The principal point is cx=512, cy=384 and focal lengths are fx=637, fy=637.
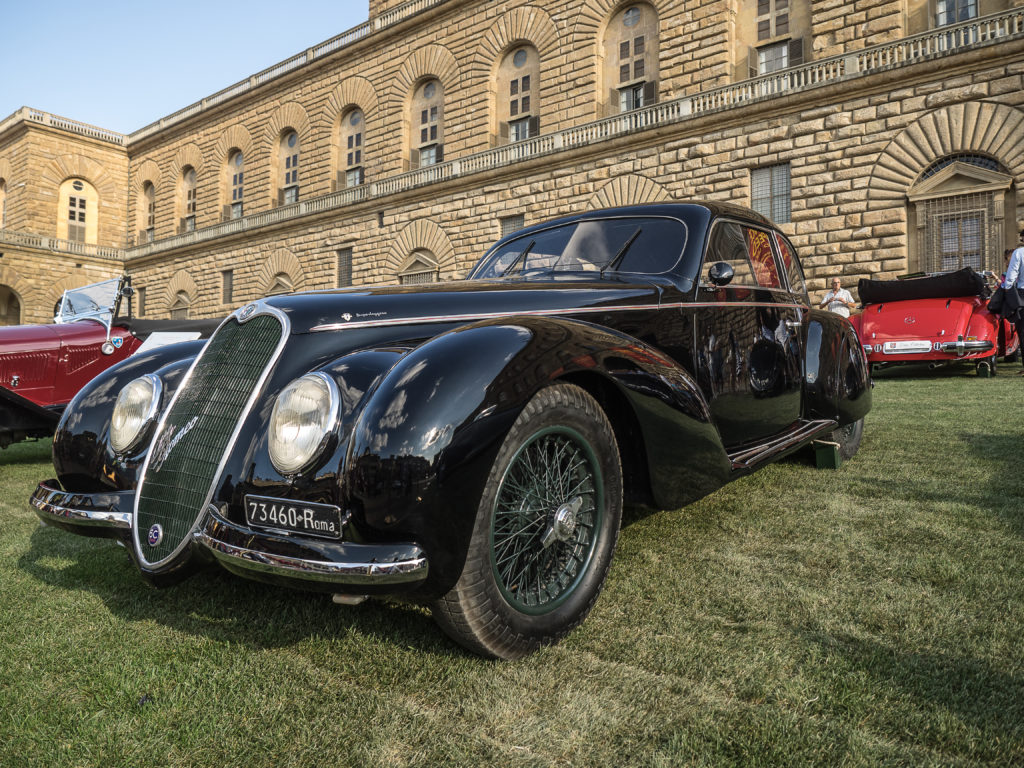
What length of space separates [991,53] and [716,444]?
42.6 feet

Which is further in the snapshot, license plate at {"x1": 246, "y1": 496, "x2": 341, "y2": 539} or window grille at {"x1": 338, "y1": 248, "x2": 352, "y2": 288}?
window grille at {"x1": 338, "y1": 248, "x2": 352, "y2": 288}

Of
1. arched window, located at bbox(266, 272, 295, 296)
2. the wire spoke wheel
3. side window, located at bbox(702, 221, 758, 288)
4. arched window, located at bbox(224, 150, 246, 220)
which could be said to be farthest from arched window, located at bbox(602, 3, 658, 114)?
arched window, located at bbox(224, 150, 246, 220)

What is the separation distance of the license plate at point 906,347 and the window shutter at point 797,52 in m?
8.14

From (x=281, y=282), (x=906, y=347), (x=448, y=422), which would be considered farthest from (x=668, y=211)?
(x=281, y=282)

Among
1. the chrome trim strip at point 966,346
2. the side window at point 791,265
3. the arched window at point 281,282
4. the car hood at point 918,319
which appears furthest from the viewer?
the arched window at point 281,282

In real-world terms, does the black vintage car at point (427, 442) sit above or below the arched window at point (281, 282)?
below

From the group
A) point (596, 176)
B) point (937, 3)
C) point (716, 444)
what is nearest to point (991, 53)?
point (937, 3)

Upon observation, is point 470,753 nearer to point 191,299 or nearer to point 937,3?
point 937,3

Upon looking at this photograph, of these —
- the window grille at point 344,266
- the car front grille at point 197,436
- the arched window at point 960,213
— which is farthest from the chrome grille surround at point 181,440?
the window grille at point 344,266

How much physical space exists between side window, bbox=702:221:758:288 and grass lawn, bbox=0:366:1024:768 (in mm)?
1361

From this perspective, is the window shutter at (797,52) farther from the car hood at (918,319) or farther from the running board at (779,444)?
the running board at (779,444)

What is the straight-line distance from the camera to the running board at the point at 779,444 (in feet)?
9.40

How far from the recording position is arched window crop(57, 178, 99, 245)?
30609 millimetres

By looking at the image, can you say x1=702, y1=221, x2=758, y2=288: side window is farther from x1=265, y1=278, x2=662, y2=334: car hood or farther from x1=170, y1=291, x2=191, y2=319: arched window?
x1=170, y1=291, x2=191, y2=319: arched window
